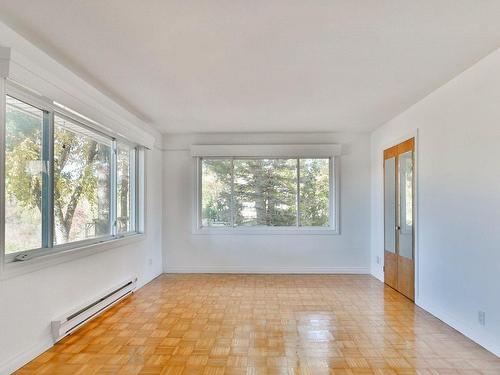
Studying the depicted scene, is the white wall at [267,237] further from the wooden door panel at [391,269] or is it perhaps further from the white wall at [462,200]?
the white wall at [462,200]

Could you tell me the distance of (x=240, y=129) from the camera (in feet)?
19.5

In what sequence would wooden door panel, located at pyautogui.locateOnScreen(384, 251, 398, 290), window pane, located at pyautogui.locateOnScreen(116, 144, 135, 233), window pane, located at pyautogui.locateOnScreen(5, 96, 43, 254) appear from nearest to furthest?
window pane, located at pyautogui.locateOnScreen(5, 96, 43, 254), window pane, located at pyautogui.locateOnScreen(116, 144, 135, 233), wooden door panel, located at pyautogui.locateOnScreen(384, 251, 398, 290)

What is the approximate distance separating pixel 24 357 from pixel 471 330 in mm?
3605

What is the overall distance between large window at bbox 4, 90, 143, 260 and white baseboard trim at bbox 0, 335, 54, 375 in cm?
72

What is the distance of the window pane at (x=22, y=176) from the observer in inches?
105

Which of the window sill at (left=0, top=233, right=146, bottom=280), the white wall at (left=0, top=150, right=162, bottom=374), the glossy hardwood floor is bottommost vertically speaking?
the glossy hardwood floor

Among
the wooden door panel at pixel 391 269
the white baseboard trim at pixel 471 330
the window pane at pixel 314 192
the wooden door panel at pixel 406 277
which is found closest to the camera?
the white baseboard trim at pixel 471 330

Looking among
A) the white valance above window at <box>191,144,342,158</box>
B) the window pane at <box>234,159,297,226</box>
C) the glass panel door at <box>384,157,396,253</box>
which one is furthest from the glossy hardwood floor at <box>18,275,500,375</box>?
the white valance above window at <box>191,144,342,158</box>

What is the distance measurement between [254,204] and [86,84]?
3451 mm

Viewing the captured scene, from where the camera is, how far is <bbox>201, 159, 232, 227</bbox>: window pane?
6.30 meters

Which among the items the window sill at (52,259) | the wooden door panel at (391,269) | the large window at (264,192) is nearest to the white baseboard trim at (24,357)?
the window sill at (52,259)

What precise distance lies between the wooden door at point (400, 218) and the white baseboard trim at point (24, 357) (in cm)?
386

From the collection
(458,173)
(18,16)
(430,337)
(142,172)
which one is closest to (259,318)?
Answer: (430,337)

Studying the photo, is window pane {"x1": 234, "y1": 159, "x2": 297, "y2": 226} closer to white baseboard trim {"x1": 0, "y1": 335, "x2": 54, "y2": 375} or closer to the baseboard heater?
the baseboard heater
